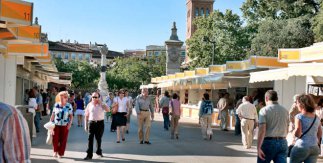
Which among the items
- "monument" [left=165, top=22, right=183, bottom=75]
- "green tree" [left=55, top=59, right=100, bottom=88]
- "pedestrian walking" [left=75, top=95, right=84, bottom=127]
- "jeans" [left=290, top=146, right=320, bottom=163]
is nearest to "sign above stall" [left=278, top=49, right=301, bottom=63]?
"pedestrian walking" [left=75, top=95, right=84, bottom=127]

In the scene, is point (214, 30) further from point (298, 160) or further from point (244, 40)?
point (298, 160)

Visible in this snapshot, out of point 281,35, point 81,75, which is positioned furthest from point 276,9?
point 81,75

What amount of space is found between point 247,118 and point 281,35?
112 ft

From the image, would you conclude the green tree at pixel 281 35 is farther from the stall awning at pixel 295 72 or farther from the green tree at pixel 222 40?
the stall awning at pixel 295 72

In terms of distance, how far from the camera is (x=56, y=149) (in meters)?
12.1

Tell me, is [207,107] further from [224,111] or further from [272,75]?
[224,111]

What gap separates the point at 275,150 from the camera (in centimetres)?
695

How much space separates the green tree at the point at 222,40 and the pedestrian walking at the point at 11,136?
5226 centimetres

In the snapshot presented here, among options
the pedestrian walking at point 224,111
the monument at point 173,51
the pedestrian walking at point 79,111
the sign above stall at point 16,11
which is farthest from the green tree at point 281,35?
the sign above stall at point 16,11

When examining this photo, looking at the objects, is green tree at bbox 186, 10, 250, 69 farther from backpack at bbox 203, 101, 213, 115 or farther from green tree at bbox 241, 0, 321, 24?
backpack at bbox 203, 101, 213, 115

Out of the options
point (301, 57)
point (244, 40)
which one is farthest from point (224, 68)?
point (244, 40)

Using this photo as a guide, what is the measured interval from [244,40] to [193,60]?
8.20 metres

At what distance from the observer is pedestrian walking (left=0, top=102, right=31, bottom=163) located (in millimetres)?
3637

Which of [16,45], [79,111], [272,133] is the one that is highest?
[16,45]
